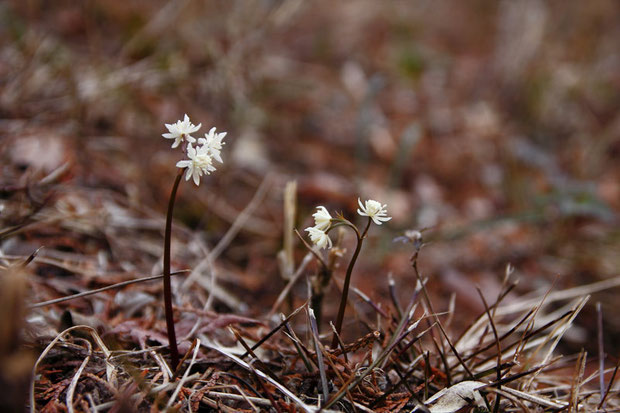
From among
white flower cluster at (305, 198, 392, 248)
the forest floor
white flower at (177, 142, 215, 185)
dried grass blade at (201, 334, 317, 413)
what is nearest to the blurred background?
Answer: the forest floor

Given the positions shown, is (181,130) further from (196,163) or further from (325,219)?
(325,219)

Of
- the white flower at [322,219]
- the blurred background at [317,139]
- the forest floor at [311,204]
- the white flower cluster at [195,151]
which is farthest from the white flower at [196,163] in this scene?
the blurred background at [317,139]

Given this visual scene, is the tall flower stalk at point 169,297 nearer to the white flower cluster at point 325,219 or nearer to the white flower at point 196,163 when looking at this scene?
the white flower at point 196,163

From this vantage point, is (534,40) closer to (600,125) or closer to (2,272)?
(600,125)

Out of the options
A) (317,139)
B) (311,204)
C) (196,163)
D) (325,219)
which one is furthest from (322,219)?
(317,139)

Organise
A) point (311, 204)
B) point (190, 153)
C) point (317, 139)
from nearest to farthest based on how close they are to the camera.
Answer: point (190, 153)
point (311, 204)
point (317, 139)

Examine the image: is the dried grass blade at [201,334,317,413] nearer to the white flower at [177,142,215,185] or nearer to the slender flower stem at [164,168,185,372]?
the slender flower stem at [164,168,185,372]

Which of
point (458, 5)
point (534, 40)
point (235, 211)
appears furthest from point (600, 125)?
point (235, 211)

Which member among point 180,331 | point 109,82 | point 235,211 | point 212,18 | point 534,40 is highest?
point 212,18
